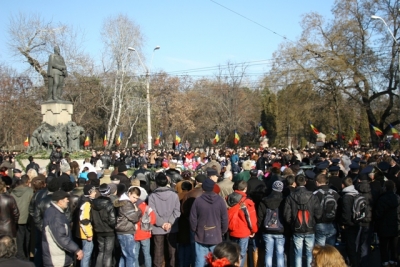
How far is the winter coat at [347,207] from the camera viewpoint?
799 cm

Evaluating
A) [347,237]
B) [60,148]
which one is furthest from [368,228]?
[60,148]

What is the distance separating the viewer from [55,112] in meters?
22.5

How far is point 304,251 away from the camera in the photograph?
8.24 meters

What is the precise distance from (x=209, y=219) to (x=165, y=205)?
3.65 feet

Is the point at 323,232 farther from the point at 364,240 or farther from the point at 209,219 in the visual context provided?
the point at 209,219

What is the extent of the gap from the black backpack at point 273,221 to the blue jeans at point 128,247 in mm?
2131

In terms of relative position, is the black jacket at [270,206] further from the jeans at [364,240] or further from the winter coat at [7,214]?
the winter coat at [7,214]

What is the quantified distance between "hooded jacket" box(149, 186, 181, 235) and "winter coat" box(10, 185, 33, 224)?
8.19ft

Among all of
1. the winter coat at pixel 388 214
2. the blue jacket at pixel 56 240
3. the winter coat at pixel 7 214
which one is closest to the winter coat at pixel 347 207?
the winter coat at pixel 388 214

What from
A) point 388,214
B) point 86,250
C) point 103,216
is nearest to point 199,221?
point 103,216

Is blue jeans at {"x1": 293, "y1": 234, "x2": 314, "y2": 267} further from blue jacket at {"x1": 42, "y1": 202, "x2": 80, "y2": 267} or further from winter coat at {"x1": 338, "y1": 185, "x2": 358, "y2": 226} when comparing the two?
blue jacket at {"x1": 42, "y1": 202, "x2": 80, "y2": 267}

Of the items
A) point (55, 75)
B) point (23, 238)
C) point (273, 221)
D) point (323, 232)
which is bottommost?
point (23, 238)

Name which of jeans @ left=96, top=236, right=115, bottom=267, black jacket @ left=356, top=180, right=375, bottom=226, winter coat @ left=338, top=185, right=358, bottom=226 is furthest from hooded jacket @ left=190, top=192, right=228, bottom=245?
black jacket @ left=356, top=180, right=375, bottom=226

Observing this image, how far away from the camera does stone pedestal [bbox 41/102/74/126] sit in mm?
22531
